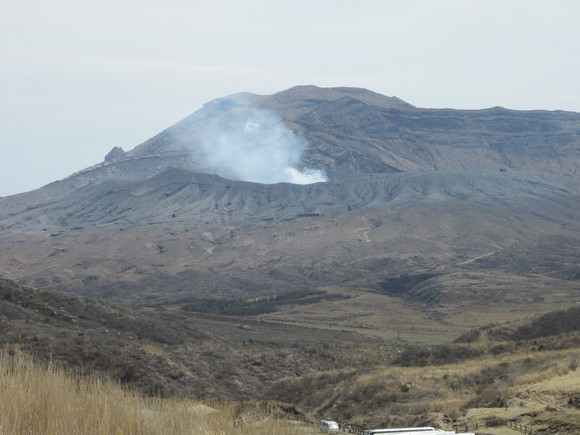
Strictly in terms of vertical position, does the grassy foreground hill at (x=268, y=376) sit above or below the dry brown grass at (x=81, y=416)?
below

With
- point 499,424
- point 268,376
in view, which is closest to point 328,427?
point 499,424

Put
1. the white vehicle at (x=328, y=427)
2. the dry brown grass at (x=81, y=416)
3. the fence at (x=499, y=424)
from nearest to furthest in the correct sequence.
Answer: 1. the dry brown grass at (x=81, y=416)
2. the fence at (x=499, y=424)
3. the white vehicle at (x=328, y=427)

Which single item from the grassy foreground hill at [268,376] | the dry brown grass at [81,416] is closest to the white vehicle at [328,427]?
the grassy foreground hill at [268,376]

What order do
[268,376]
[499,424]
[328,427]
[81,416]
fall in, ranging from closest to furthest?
1. [81,416]
2. [499,424]
3. [328,427]
4. [268,376]

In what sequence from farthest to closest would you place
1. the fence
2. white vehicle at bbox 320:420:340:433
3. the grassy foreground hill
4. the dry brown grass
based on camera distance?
1. white vehicle at bbox 320:420:340:433
2. the fence
3. the grassy foreground hill
4. the dry brown grass

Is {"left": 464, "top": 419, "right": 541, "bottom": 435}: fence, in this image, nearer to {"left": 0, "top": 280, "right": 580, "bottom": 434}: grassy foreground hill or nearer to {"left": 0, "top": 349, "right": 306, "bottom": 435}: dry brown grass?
{"left": 0, "top": 280, "right": 580, "bottom": 434}: grassy foreground hill

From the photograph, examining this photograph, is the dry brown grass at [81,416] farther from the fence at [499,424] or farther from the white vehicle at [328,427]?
the white vehicle at [328,427]

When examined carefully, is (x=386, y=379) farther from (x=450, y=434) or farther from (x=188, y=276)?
(x=188, y=276)

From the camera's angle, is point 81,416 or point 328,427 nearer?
point 81,416

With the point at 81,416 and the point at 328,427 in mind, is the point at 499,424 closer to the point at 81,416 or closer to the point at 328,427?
the point at 328,427

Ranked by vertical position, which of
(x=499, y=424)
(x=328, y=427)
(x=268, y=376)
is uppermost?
(x=499, y=424)

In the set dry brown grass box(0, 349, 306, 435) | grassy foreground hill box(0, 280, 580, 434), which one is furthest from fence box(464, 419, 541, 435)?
dry brown grass box(0, 349, 306, 435)

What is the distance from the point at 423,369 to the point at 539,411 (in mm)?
18082

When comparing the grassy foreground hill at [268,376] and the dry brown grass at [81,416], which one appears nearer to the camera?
the dry brown grass at [81,416]
